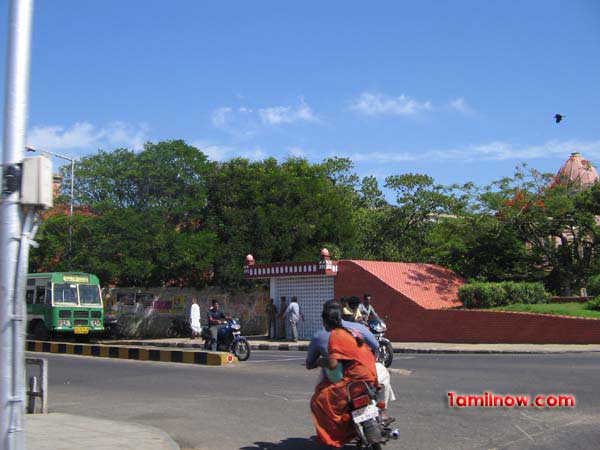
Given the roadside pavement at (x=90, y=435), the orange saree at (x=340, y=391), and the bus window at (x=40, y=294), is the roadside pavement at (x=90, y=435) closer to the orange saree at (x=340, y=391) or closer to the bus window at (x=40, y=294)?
the orange saree at (x=340, y=391)

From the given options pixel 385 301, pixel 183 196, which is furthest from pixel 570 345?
pixel 183 196

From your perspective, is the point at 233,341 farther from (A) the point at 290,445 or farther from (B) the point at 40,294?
(B) the point at 40,294

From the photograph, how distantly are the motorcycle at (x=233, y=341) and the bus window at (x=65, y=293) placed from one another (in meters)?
10.1

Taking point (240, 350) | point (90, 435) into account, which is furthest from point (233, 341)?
point (90, 435)

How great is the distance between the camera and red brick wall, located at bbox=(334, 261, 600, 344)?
21.4 m

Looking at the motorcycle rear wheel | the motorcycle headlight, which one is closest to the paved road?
the motorcycle headlight

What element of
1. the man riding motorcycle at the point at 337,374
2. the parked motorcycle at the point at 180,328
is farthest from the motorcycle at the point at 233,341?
the parked motorcycle at the point at 180,328

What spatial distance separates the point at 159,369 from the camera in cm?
1647

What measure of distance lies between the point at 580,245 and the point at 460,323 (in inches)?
316

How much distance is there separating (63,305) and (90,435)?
65.8 ft

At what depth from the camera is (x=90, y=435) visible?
8.30m

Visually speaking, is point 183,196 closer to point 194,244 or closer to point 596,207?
point 194,244

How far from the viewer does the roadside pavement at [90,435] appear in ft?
25.3

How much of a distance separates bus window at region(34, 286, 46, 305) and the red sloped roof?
1250 centimetres
